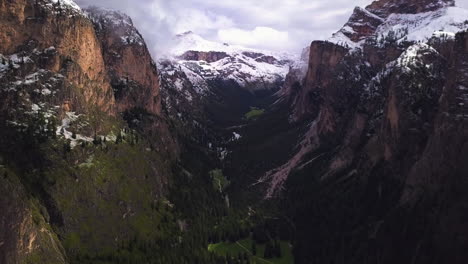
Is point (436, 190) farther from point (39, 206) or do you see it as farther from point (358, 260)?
point (39, 206)

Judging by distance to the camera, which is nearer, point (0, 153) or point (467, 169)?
point (467, 169)

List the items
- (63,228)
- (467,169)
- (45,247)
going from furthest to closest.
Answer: (63,228) < (467,169) < (45,247)

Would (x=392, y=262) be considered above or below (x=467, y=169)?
below

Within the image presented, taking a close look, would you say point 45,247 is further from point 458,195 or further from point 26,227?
point 458,195

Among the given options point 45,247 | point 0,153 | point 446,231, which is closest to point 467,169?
point 446,231

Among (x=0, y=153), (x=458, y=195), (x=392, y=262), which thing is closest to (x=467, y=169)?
(x=458, y=195)

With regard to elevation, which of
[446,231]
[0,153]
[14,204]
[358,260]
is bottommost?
[358,260]

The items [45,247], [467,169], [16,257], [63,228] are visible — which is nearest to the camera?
[16,257]

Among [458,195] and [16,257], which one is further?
[458,195]

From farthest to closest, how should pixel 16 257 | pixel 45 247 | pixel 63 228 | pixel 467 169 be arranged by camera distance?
1. pixel 63 228
2. pixel 467 169
3. pixel 45 247
4. pixel 16 257
